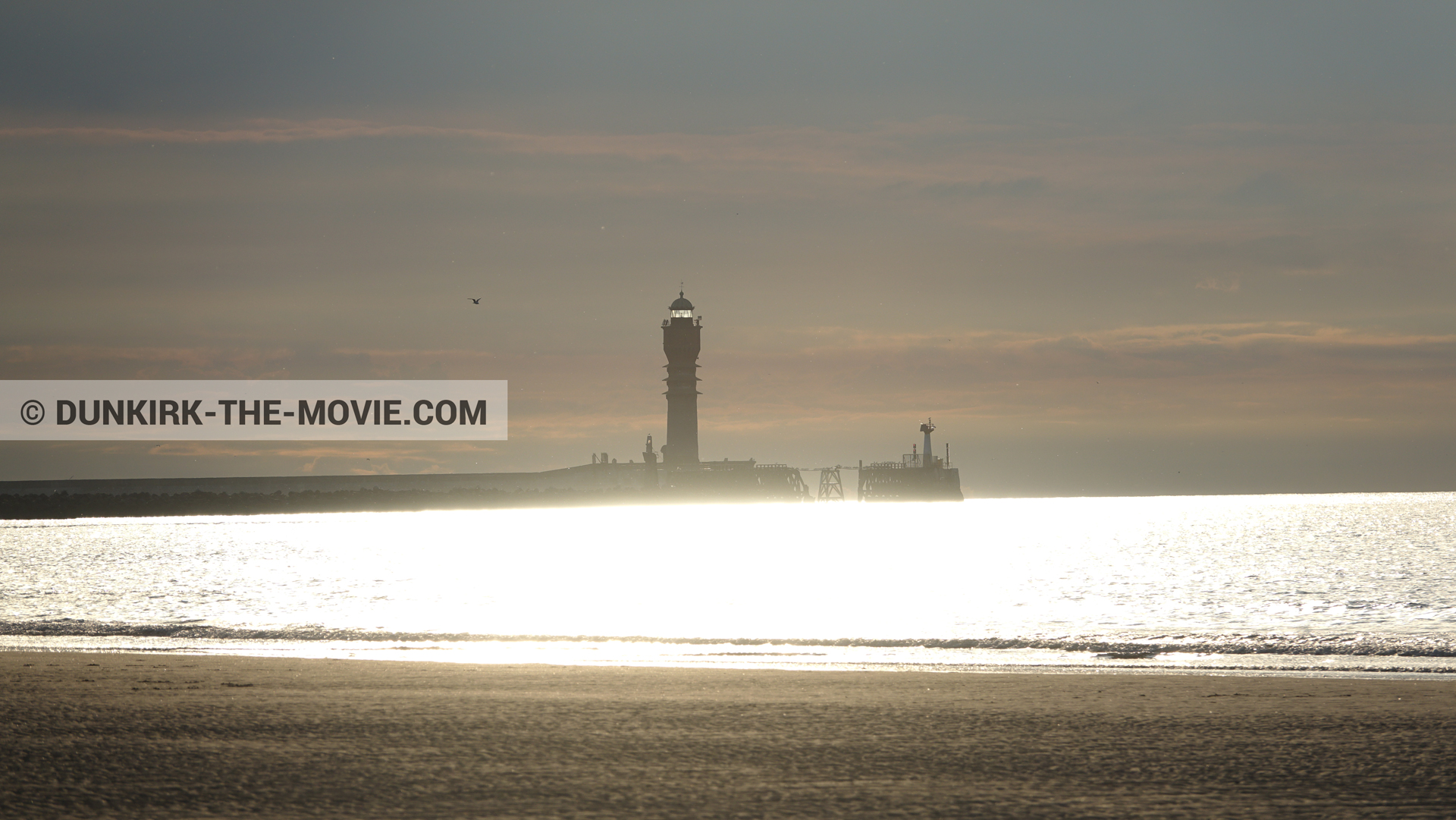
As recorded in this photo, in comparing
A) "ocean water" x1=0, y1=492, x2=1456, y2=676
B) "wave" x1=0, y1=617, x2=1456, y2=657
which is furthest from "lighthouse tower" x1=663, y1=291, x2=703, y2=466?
"wave" x1=0, y1=617, x2=1456, y2=657

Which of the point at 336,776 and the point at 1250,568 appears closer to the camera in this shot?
the point at 336,776

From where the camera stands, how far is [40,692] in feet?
41.6

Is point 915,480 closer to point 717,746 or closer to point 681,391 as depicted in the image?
point 681,391

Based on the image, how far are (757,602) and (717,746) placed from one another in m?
21.1

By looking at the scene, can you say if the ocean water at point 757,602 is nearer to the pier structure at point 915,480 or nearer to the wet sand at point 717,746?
the wet sand at point 717,746

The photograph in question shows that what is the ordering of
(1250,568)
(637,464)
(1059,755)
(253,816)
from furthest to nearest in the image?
(637,464), (1250,568), (1059,755), (253,816)

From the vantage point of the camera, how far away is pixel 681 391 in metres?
132

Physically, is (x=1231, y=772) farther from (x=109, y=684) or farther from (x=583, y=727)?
(x=109, y=684)

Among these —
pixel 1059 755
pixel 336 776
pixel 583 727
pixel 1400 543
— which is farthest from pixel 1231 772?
pixel 1400 543

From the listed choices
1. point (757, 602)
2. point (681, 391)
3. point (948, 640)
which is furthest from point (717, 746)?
point (681, 391)

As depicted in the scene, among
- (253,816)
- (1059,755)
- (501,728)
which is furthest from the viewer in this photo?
(501,728)

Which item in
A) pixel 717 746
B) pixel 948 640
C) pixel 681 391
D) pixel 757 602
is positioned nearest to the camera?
pixel 717 746

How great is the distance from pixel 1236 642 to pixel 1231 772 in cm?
1267

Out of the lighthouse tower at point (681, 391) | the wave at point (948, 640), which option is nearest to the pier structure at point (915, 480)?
the lighthouse tower at point (681, 391)
